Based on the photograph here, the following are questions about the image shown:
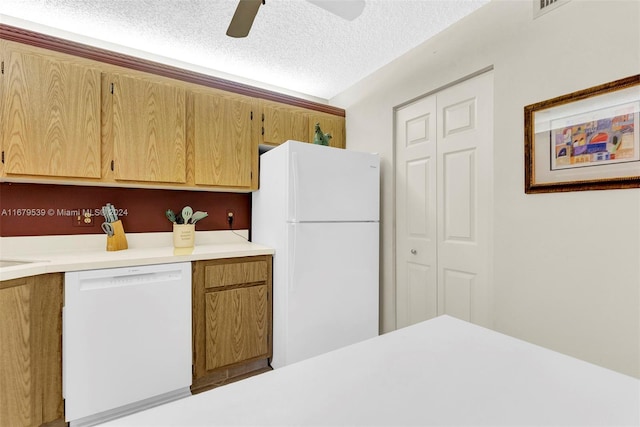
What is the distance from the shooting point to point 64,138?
183 cm

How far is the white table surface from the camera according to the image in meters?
0.44

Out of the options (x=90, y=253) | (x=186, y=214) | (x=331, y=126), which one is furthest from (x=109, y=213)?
(x=331, y=126)

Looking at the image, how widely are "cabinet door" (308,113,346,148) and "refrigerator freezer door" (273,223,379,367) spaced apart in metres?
1.04

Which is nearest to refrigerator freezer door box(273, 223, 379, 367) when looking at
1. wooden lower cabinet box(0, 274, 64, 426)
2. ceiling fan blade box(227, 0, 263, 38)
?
ceiling fan blade box(227, 0, 263, 38)

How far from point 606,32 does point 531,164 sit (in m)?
0.64

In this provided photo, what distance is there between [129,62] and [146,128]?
46 centimetres

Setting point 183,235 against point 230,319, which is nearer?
point 230,319

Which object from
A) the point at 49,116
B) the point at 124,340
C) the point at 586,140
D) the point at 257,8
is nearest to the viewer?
the point at 257,8

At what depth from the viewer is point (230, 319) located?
205 centimetres

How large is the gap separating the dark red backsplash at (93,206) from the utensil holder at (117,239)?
0.12 meters

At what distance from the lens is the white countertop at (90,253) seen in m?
1.56

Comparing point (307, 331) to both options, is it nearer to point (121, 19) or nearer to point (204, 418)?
point (204, 418)

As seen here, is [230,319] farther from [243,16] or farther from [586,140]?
[586,140]

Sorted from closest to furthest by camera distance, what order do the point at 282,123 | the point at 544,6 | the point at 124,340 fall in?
1. the point at 544,6
2. the point at 124,340
3. the point at 282,123
